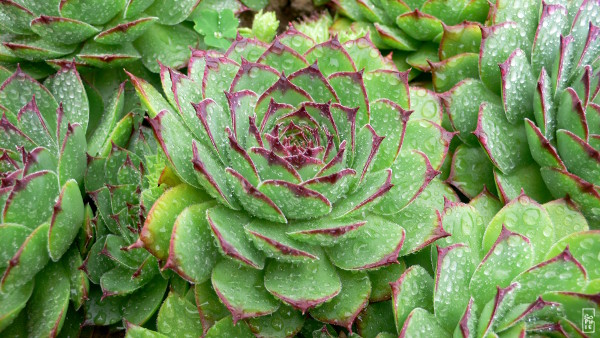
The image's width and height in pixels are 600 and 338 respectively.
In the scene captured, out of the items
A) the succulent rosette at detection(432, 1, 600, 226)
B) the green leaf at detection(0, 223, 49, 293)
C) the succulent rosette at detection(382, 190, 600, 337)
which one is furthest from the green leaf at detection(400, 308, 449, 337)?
the green leaf at detection(0, 223, 49, 293)

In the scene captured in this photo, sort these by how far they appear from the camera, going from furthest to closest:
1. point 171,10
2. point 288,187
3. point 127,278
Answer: point 171,10, point 127,278, point 288,187

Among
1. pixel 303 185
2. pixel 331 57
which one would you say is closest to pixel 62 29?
pixel 331 57

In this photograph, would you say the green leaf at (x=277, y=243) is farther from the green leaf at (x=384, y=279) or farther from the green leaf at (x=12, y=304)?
the green leaf at (x=12, y=304)

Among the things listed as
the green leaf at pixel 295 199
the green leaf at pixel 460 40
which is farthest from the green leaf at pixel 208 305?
the green leaf at pixel 460 40

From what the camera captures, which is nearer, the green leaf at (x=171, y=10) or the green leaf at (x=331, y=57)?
A: the green leaf at (x=331, y=57)

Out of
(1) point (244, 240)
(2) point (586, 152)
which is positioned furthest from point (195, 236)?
(2) point (586, 152)

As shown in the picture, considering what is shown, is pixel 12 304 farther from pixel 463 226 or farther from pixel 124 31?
pixel 463 226

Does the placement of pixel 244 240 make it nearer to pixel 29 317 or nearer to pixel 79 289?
pixel 79 289

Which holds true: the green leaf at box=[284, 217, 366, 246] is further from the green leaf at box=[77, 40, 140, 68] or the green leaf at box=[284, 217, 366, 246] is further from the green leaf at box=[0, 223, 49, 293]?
the green leaf at box=[77, 40, 140, 68]
